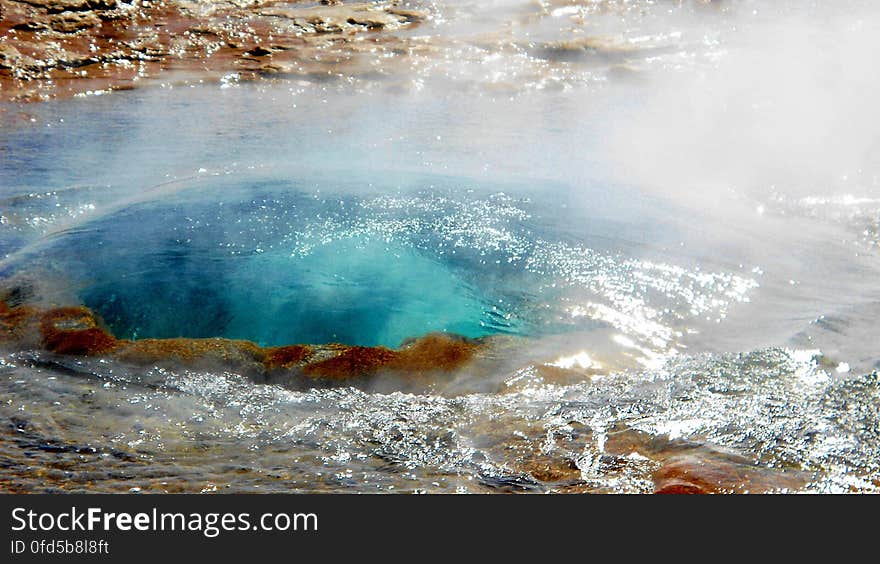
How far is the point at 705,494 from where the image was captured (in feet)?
7.04

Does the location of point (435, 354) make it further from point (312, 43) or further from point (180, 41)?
point (180, 41)

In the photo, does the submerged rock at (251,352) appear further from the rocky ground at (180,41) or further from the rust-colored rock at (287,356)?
the rocky ground at (180,41)

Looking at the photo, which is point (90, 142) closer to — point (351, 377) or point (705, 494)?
point (351, 377)

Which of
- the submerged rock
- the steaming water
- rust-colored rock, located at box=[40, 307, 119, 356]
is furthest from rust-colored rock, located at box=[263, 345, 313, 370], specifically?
rust-colored rock, located at box=[40, 307, 119, 356]

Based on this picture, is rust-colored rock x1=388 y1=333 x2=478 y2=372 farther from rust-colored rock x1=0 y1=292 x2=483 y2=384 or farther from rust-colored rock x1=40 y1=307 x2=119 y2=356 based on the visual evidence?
rust-colored rock x1=40 y1=307 x2=119 y2=356

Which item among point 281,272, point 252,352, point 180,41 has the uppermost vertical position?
point 180,41

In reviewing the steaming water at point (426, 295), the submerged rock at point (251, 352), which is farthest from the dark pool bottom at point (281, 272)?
the submerged rock at point (251, 352)

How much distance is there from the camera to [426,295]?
371 cm

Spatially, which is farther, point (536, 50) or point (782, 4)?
point (782, 4)

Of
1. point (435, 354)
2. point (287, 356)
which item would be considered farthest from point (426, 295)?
point (287, 356)

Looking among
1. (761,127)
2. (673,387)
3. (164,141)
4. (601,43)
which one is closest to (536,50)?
(601,43)

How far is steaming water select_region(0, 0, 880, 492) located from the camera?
2438mm

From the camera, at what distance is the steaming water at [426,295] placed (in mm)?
2438

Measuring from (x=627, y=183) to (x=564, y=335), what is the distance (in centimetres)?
193
